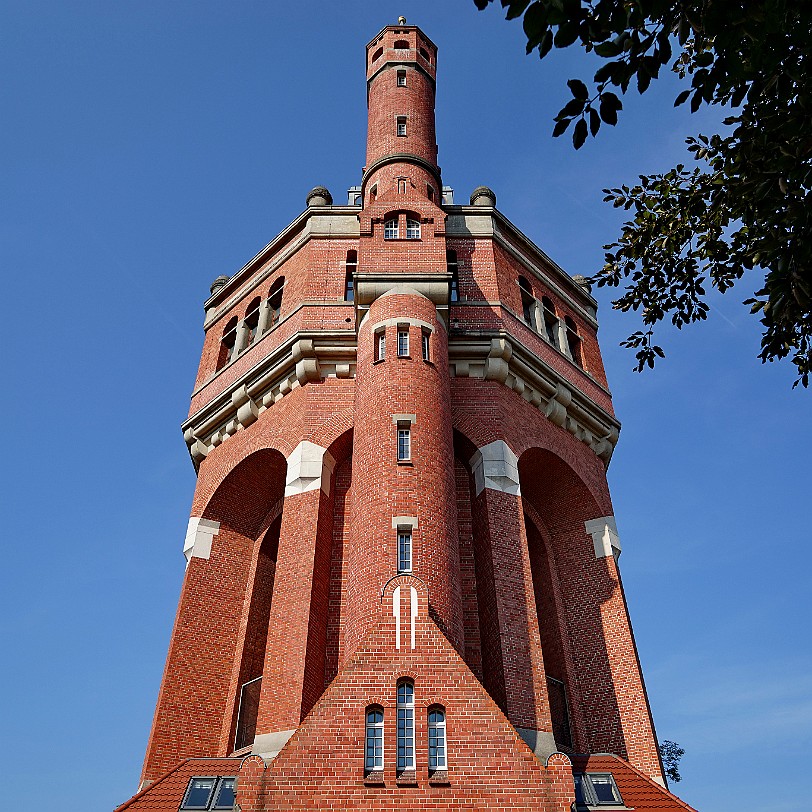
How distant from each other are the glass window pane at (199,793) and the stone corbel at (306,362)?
9.22 meters

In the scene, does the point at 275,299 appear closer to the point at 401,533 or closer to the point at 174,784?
the point at 401,533

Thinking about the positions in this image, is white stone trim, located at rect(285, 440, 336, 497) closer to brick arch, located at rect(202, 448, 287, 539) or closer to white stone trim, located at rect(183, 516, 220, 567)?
brick arch, located at rect(202, 448, 287, 539)

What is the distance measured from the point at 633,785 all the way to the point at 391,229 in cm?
1390

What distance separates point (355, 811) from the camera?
39.2 ft

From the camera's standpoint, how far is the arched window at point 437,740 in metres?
12.6

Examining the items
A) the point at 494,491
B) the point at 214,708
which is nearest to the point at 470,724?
the point at 494,491

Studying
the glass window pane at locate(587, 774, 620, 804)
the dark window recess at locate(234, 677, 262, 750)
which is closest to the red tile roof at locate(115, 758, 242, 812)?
the dark window recess at locate(234, 677, 262, 750)

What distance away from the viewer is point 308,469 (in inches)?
750

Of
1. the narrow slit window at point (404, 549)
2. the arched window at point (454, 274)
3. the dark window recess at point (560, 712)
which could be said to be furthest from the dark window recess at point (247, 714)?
the arched window at point (454, 274)

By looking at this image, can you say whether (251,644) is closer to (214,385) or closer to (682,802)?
(214,385)

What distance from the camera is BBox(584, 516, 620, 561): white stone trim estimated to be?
2108 centimetres

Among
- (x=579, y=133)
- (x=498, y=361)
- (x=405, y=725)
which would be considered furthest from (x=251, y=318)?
(x=579, y=133)

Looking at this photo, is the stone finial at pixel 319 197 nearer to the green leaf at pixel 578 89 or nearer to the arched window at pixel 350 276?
the arched window at pixel 350 276

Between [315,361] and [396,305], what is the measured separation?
2637 millimetres
